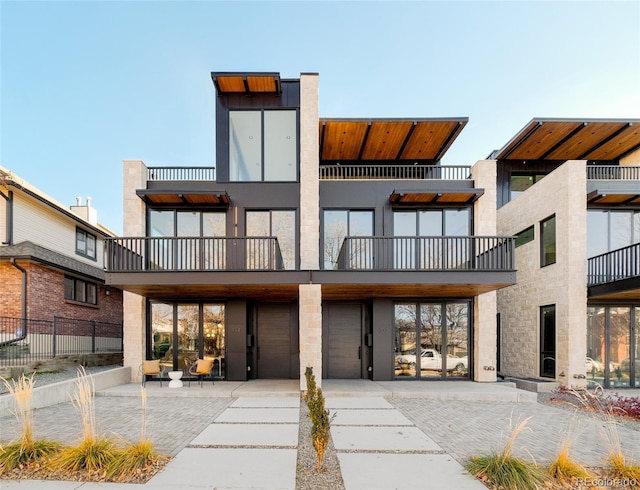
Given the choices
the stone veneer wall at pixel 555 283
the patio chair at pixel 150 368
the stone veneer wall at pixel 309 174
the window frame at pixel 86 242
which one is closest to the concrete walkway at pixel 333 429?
the patio chair at pixel 150 368

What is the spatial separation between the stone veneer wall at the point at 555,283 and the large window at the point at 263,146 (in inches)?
342

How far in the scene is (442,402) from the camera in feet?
30.6

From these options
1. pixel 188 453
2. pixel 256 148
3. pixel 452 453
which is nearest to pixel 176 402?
pixel 188 453

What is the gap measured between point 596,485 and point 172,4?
17.6 m

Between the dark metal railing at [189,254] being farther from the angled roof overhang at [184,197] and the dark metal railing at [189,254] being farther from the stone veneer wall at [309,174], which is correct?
the angled roof overhang at [184,197]

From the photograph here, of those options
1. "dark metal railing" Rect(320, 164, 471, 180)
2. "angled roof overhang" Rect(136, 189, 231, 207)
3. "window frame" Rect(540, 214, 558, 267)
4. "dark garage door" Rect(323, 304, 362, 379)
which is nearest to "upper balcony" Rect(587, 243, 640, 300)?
"window frame" Rect(540, 214, 558, 267)

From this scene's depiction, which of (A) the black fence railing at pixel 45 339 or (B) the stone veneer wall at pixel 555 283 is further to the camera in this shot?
(B) the stone veneer wall at pixel 555 283

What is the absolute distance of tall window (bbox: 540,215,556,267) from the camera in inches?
481

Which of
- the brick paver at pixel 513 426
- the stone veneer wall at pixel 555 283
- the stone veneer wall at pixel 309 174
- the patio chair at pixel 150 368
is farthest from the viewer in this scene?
the stone veneer wall at pixel 555 283

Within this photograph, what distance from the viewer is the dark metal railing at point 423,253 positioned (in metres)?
10.7

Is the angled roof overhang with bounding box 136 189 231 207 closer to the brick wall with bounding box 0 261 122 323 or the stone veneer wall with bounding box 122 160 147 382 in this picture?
the stone veneer wall with bounding box 122 160 147 382

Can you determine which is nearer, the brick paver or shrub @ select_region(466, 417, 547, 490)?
shrub @ select_region(466, 417, 547, 490)

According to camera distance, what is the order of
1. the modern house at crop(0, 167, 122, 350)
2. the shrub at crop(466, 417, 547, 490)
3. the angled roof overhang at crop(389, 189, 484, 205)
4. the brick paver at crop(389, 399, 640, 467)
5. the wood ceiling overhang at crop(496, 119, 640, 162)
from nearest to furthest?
the shrub at crop(466, 417, 547, 490)
the brick paver at crop(389, 399, 640, 467)
the angled roof overhang at crop(389, 189, 484, 205)
the modern house at crop(0, 167, 122, 350)
the wood ceiling overhang at crop(496, 119, 640, 162)

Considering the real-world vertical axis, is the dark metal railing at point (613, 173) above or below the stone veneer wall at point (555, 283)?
above
